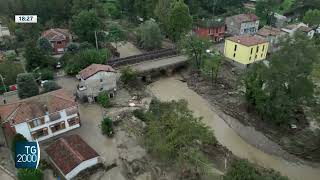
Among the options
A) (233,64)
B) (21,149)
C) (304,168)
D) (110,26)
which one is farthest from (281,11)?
(21,149)

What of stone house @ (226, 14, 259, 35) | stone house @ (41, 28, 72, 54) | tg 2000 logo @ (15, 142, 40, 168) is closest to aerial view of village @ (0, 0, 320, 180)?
tg 2000 logo @ (15, 142, 40, 168)

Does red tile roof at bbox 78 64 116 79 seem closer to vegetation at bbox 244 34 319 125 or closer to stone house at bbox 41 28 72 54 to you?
stone house at bbox 41 28 72 54

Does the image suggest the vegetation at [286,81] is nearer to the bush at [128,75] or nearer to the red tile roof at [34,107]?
the bush at [128,75]

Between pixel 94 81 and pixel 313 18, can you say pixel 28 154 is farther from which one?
pixel 313 18

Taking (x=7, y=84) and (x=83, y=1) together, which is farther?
(x=83, y=1)

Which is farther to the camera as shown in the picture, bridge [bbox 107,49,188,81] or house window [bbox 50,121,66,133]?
bridge [bbox 107,49,188,81]

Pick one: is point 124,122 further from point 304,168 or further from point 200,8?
point 200,8
